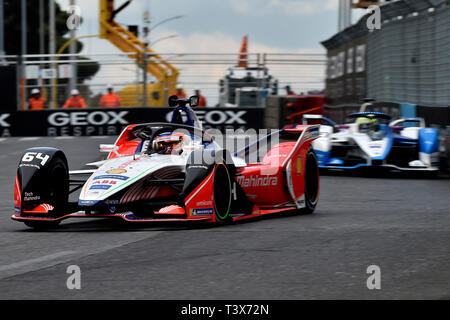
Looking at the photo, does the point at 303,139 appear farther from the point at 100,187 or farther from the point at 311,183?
the point at 100,187

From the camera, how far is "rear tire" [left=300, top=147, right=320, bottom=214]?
9.82 m

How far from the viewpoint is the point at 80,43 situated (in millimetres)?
70500

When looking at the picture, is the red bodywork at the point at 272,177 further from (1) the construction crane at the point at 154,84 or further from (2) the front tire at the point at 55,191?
(1) the construction crane at the point at 154,84

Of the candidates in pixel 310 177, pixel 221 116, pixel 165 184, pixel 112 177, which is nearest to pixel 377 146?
pixel 310 177

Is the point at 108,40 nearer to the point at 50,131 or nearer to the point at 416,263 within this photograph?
the point at 50,131

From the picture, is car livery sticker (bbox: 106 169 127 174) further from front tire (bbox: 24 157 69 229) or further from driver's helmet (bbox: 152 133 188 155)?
driver's helmet (bbox: 152 133 188 155)

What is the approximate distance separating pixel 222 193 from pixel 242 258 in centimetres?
205

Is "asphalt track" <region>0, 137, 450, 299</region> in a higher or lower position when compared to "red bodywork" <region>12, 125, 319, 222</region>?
lower

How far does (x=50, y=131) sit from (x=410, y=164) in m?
13.1

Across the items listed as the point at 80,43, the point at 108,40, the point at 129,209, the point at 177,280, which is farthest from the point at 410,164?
the point at 80,43

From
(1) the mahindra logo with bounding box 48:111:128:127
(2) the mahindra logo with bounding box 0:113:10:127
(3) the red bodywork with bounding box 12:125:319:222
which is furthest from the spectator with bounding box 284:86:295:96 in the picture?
(3) the red bodywork with bounding box 12:125:319:222

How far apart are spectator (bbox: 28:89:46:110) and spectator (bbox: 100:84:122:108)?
1.74 m

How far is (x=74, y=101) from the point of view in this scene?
25.6 metres

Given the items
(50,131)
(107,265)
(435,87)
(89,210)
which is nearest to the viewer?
(107,265)
